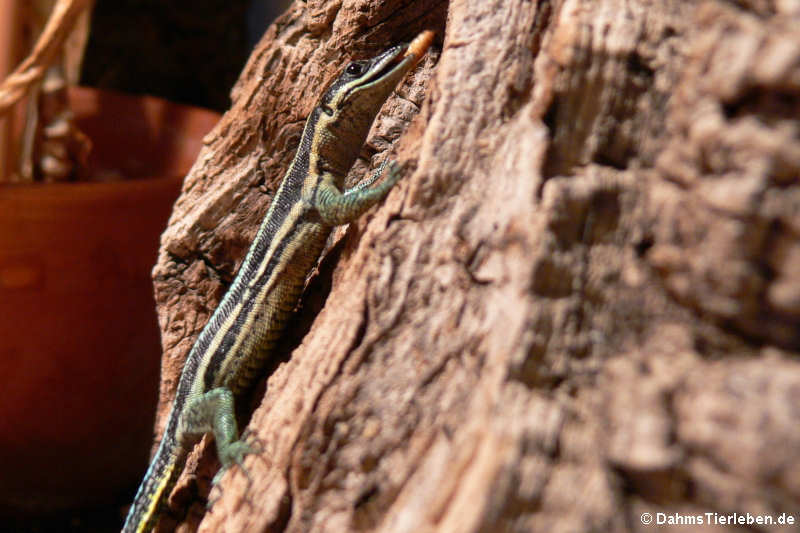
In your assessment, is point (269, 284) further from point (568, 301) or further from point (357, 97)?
point (568, 301)

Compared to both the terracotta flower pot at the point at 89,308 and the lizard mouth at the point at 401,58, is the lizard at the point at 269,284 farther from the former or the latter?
the terracotta flower pot at the point at 89,308

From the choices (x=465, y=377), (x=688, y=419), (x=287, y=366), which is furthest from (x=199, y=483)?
(x=688, y=419)

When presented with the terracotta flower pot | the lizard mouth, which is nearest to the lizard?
the lizard mouth

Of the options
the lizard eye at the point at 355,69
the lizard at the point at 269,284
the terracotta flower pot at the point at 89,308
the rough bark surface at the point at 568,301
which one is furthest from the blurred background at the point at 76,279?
the rough bark surface at the point at 568,301

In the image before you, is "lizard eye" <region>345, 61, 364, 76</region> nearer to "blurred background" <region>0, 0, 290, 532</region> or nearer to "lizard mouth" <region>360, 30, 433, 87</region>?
"lizard mouth" <region>360, 30, 433, 87</region>

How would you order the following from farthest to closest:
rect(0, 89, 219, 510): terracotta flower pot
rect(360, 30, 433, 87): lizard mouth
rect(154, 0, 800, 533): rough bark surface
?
rect(0, 89, 219, 510): terracotta flower pot < rect(360, 30, 433, 87): lizard mouth < rect(154, 0, 800, 533): rough bark surface

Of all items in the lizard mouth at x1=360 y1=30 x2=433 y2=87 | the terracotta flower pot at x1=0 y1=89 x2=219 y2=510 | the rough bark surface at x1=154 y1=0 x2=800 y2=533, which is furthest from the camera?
the terracotta flower pot at x1=0 y1=89 x2=219 y2=510
